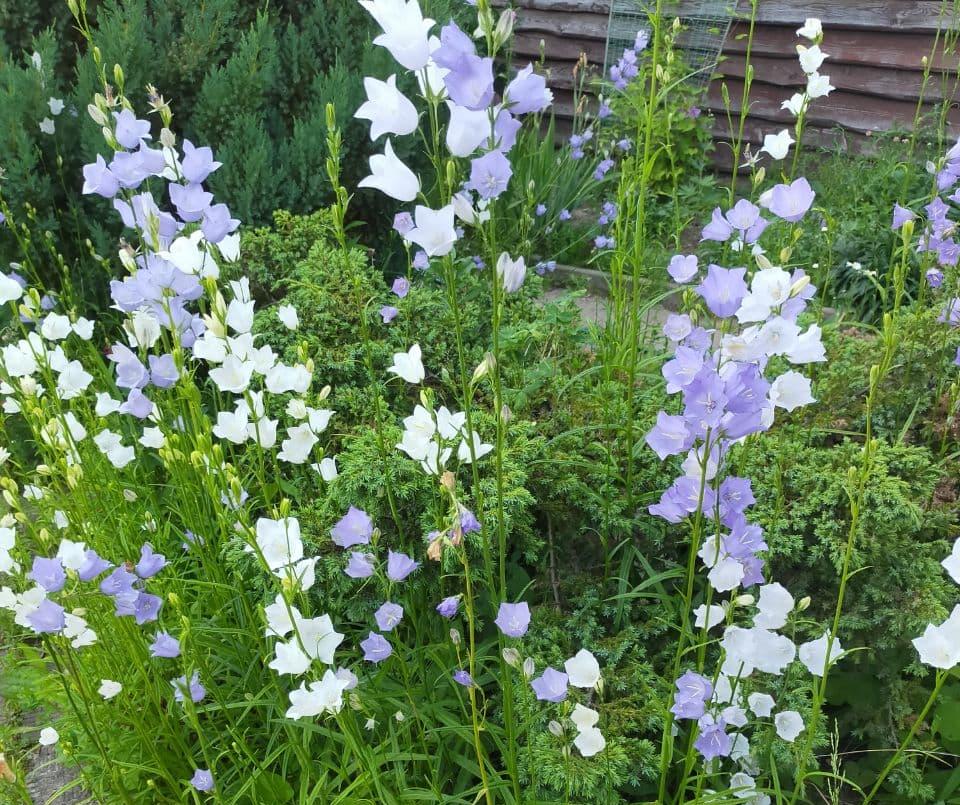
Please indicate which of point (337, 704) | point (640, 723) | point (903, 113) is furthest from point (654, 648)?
Result: point (903, 113)

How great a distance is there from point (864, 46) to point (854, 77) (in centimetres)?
19

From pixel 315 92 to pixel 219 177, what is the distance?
2.72 ft

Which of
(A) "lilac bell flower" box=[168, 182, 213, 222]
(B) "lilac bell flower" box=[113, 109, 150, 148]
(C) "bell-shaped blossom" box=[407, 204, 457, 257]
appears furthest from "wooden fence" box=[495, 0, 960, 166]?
(C) "bell-shaped blossom" box=[407, 204, 457, 257]

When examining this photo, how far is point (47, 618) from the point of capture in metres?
1.32

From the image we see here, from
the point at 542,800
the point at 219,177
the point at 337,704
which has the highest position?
the point at 219,177

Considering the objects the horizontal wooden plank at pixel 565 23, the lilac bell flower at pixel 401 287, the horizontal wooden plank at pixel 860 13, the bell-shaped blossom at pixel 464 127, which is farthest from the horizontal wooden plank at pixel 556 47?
the bell-shaped blossom at pixel 464 127

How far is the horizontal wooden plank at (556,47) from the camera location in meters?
6.26

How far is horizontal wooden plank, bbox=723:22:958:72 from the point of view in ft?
15.9

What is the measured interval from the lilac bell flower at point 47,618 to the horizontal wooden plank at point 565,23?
19.1ft

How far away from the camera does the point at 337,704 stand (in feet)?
3.95

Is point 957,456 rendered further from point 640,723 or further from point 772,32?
point 772,32

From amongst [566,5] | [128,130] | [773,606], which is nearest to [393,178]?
[773,606]

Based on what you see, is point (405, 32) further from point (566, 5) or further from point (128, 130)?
point (566, 5)

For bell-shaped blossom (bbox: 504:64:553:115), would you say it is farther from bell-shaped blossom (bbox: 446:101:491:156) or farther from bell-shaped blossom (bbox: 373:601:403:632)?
bell-shaped blossom (bbox: 373:601:403:632)
